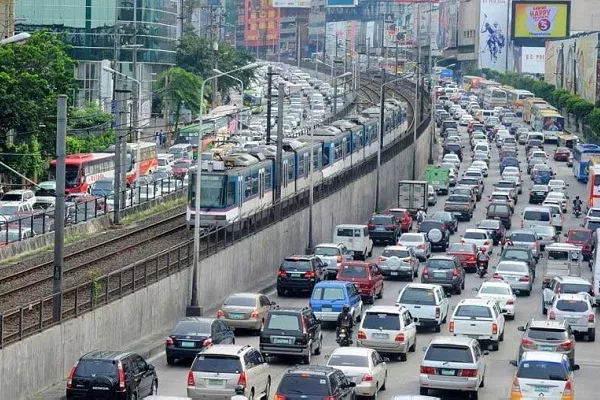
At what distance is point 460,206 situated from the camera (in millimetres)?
80938

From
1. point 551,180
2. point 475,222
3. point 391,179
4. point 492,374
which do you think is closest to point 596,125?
point 551,180

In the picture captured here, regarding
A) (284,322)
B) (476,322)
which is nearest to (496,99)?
(476,322)

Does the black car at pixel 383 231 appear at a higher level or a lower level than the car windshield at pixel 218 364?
lower

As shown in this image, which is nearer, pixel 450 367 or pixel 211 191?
pixel 450 367

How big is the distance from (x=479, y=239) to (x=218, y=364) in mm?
33185

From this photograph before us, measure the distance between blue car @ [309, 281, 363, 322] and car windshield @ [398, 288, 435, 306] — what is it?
1.42 metres

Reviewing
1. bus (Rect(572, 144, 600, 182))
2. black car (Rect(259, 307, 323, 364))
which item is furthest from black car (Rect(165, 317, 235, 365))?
bus (Rect(572, 144, 600, 182))

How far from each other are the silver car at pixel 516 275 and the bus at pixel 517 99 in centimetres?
12008

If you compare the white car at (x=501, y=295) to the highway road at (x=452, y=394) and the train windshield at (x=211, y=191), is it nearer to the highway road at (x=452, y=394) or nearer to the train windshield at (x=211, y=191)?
the highway road at (x=452, y=394)

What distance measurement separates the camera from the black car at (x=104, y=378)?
31688 millimetres

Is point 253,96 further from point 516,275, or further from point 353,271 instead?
point 353,271

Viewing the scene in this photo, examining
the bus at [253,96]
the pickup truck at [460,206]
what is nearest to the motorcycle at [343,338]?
the pickup truck at [460,206]

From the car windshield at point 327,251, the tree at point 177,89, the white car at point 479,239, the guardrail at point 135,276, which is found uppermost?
the tree at point 177,89

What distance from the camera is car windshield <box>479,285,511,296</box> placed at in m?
48.3
